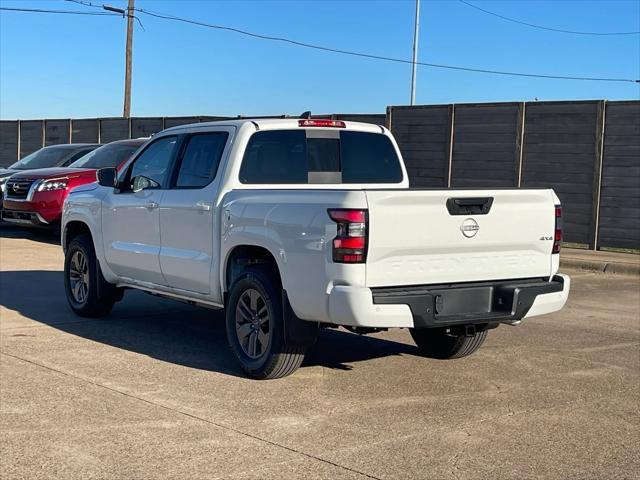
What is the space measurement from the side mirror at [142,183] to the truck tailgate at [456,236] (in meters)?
2.85

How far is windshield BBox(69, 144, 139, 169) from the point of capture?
50.6 ft

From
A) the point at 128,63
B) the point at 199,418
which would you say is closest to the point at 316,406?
the point at 199,418

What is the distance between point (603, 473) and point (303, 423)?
5.76 feet

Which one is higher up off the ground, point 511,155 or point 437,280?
point 511,155

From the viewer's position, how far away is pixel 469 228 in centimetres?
582

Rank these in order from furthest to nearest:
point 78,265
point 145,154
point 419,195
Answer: point 78,265 → point 145,154 → point 419,195

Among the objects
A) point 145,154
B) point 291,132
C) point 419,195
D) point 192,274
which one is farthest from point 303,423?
point 145,154

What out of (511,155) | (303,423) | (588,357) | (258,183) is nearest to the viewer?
(303,423)

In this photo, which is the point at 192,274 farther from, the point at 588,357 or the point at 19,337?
the point at 588,357

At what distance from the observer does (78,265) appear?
8.75m

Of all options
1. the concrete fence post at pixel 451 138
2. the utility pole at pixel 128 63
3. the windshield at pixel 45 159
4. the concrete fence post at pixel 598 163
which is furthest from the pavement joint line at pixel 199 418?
the utility pole at pixel 128 63

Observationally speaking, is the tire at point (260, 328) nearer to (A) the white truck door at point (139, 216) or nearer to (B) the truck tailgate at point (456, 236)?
(B) the truck tailgate at point (456, 236)

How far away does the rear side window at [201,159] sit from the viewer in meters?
6.94

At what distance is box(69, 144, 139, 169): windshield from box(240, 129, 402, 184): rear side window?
869 cm
